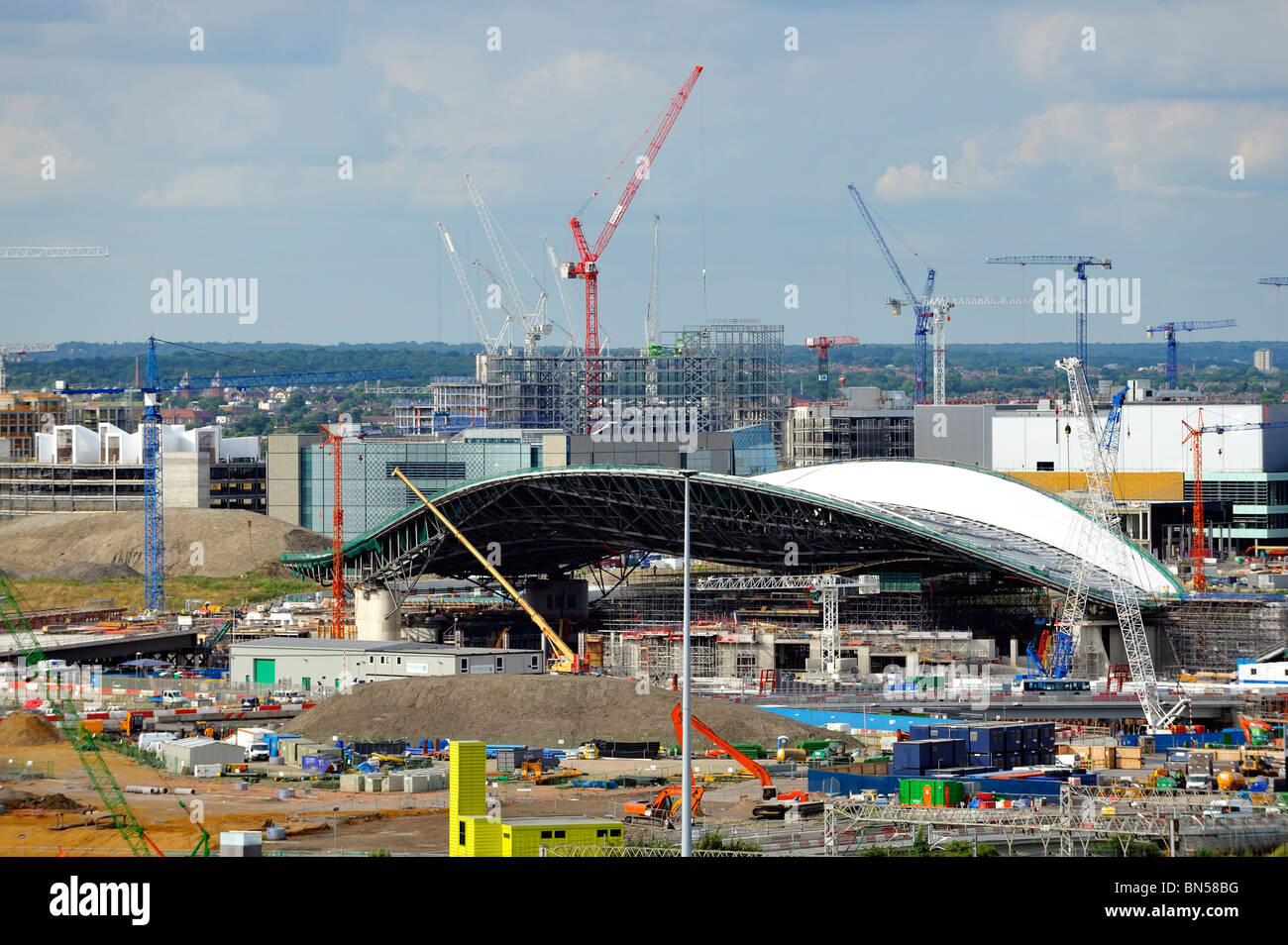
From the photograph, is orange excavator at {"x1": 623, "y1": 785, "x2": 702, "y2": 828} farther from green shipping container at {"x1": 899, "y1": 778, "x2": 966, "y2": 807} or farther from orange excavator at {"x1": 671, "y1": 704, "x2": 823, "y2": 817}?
green shipping container at {"x1": 899, "y1": 778, "x2": 966, "y2": 807}

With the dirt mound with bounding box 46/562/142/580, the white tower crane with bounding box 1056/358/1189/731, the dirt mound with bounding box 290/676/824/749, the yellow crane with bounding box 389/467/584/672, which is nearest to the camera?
the dirt mound with bounding box 290/676/824/749

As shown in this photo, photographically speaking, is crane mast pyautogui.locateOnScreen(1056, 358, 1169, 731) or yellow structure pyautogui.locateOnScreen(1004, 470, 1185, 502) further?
yellow structure pyautogui.locateOnScreen(1004, 470, 1185, 502)

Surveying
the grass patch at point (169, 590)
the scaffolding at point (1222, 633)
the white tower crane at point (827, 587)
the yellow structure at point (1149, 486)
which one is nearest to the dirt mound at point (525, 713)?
the white tower crane at point (827, 587)

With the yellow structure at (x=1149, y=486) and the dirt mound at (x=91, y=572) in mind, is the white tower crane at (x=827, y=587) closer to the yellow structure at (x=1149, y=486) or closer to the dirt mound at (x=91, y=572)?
the yellow structure at (x=1149, y=486)

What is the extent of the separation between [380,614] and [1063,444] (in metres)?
73.4

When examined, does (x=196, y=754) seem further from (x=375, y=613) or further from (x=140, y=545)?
(x=140, y=545)

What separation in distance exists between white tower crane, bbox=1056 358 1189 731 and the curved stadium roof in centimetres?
92

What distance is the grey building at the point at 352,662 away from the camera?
92250mm

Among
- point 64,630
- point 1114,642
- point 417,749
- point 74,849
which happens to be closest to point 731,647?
point 1114,642

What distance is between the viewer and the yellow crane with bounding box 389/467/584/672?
101375 millimetres

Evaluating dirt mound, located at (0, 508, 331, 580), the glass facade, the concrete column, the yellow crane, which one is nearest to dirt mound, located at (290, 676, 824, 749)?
the yellow crane

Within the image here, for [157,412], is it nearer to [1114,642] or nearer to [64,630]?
[64,630]

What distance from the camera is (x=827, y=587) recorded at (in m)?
100

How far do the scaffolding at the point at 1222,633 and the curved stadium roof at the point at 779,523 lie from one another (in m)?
2.34
